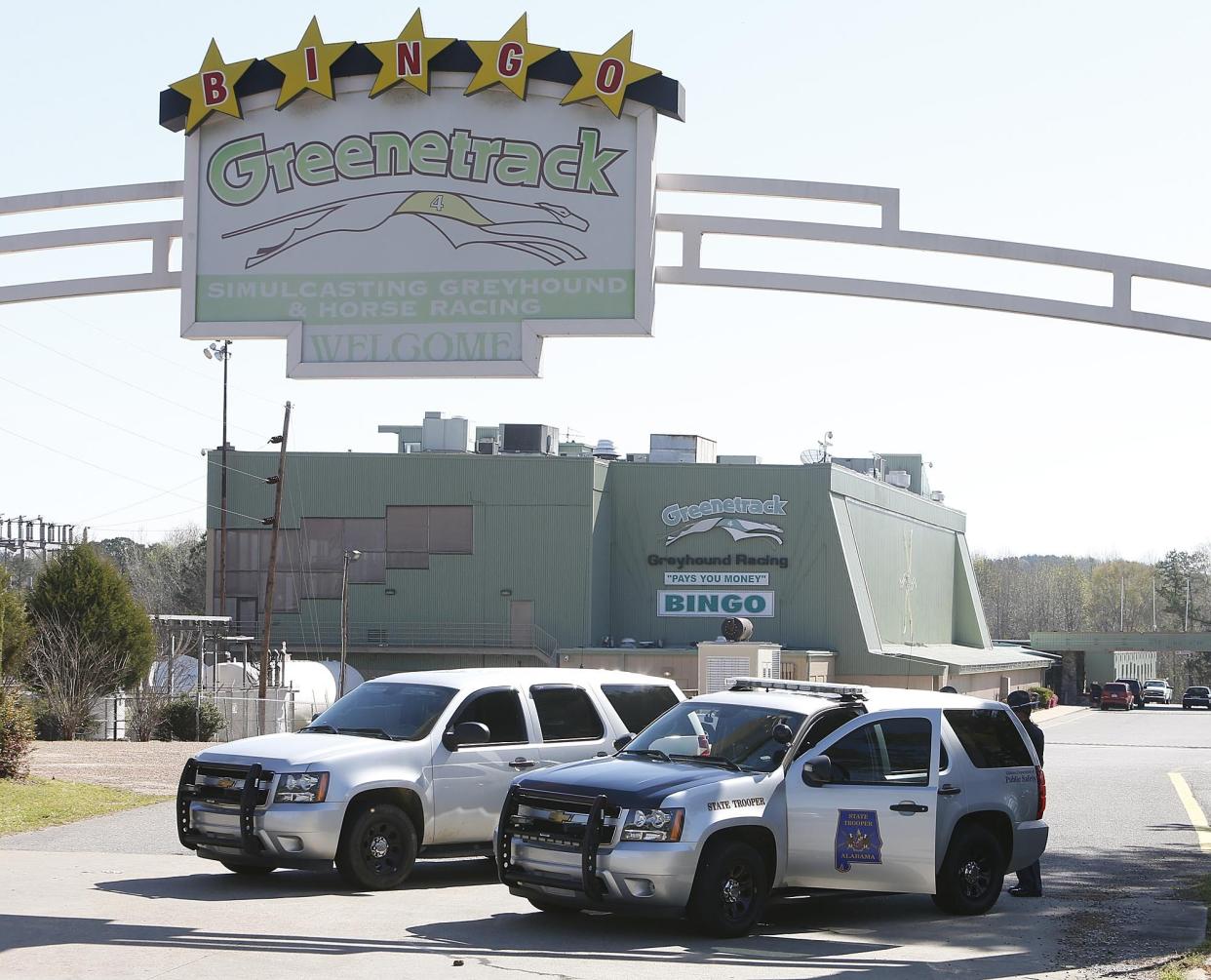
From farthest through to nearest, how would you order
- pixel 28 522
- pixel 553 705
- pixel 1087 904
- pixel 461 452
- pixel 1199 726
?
1. pixel 28 522
2. pixel 461 452
3. pixel 1199 726
4. pixel 553 705
5. pixel 1087 904

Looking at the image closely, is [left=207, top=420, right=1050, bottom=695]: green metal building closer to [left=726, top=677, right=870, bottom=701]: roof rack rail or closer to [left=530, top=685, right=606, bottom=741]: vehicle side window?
[left=530, top=685, right=606, bottom=741]: vehicle side window

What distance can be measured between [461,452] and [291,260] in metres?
53.4

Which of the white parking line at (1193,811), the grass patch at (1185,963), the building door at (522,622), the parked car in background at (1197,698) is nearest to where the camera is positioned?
the grass patch at (1185,963)

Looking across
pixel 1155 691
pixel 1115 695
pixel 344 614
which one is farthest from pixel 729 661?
pixel 1155 691

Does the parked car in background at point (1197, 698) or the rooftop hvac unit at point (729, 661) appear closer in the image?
the rooftop hvac unit at point (729, 661)

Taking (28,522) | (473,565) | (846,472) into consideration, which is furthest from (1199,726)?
(28,522)

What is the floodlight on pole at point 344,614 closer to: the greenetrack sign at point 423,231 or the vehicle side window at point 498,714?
the vehicle side window at point 498,714

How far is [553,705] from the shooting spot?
15.0m

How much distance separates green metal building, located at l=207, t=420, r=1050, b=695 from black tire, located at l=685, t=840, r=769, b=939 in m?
51.5

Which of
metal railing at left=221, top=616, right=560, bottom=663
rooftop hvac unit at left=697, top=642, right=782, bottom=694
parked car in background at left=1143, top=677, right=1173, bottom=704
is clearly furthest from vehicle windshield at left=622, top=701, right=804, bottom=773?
parked car in background at left=1143, top=677, right=1173, bottom=704

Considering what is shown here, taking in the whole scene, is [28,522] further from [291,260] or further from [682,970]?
[682,970]

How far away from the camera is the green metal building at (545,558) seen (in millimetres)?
64625

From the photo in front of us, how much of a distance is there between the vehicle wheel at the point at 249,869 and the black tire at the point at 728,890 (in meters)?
4.47

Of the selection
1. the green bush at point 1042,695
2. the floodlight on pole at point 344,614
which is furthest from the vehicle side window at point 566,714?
the green bush at point 1042,695
